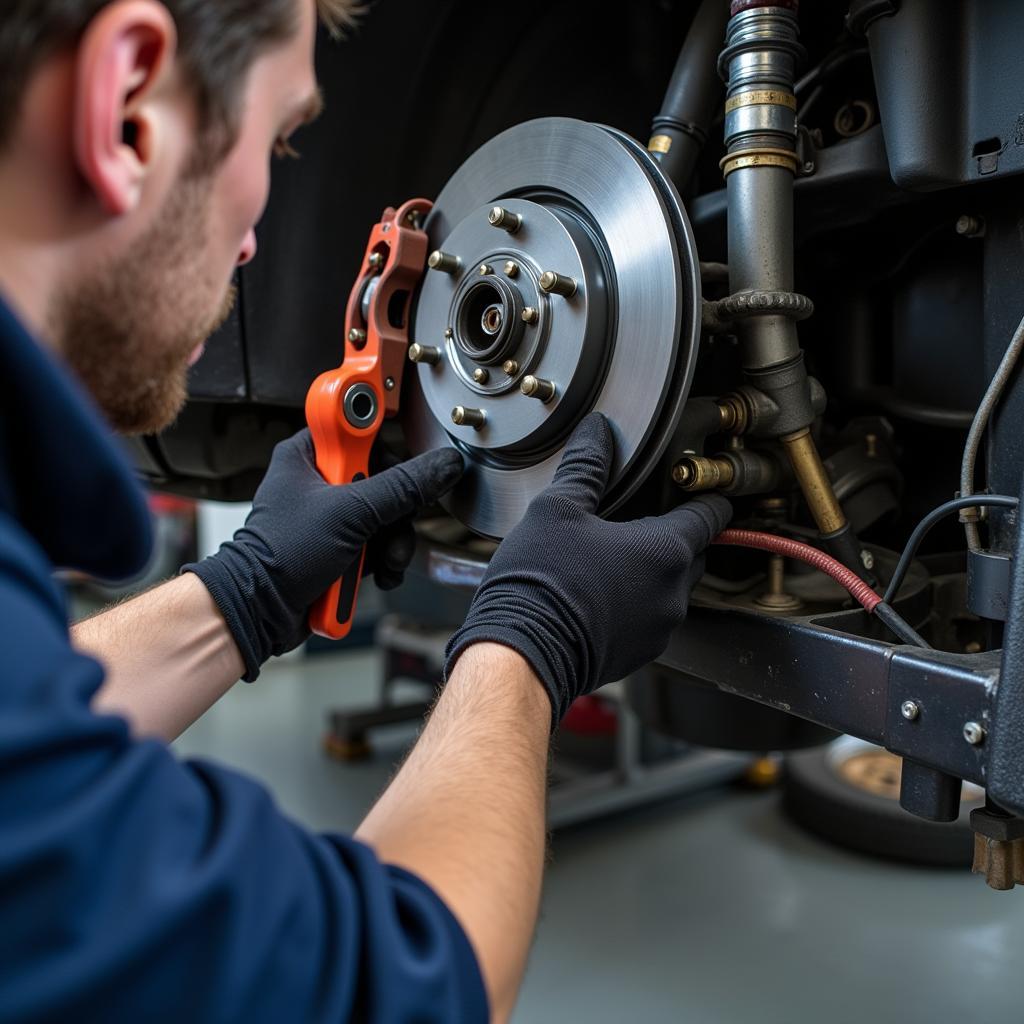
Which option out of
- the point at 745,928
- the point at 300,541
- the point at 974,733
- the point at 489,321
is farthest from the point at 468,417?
the point at 745,928

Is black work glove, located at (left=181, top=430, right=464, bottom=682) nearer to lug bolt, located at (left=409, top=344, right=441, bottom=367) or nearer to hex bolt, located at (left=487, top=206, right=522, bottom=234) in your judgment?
lug bolt, located at (left=409, top=344, right=441, bottom=367)

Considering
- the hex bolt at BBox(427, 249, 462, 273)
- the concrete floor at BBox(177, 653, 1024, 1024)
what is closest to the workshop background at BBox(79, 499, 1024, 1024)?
the concrete floor at BBox(177, 653, 1024, 1024)

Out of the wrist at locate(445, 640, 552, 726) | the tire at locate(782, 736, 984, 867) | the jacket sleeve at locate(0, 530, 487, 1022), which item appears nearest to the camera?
the jacket sleeve at locate(0, 530, 487, 1022)

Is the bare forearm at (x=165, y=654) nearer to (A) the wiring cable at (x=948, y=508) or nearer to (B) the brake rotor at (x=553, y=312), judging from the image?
(B) the brake rotor at (x=553, y=312)

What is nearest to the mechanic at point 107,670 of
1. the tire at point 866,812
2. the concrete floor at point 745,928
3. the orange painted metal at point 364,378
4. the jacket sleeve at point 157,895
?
the jacket sleeve at point 157,895

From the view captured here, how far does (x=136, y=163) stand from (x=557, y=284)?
1.06 feet

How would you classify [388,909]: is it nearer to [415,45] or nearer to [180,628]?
[180,628]

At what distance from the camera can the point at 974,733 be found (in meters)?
0.54

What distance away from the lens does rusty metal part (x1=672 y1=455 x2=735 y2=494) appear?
0.69m

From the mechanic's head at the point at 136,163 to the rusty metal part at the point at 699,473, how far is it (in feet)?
1.10

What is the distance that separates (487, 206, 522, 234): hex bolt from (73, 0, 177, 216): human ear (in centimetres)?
31

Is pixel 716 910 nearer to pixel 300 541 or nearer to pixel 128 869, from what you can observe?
pixel 300 541

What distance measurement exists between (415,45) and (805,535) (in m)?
0.67

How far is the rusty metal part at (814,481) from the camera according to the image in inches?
27.7
